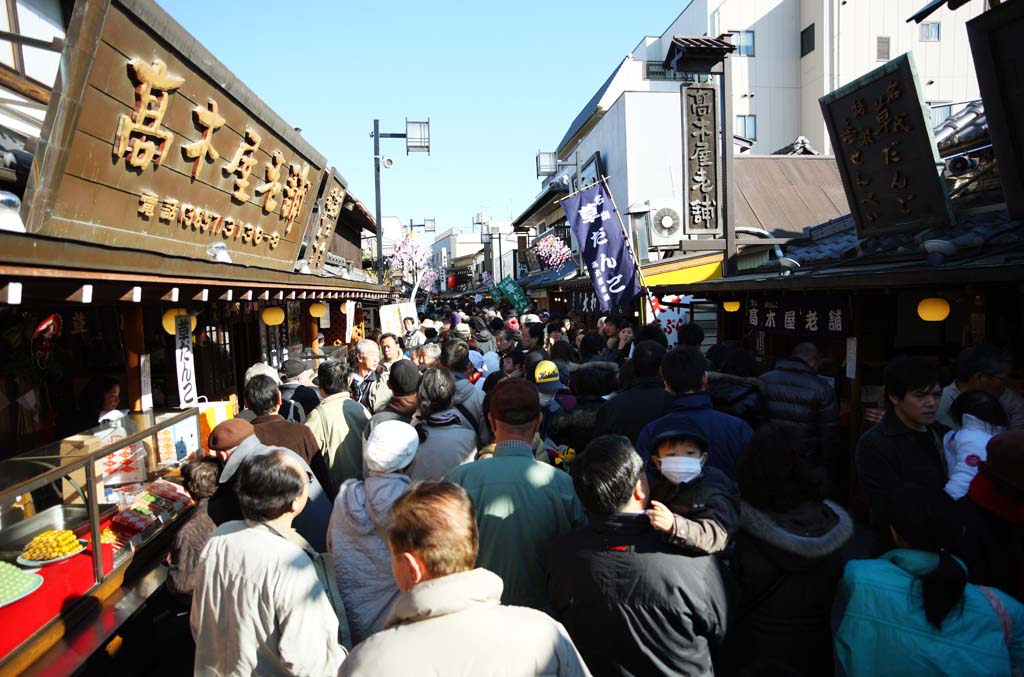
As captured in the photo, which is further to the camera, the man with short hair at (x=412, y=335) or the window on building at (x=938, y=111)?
the window on building at (x=938, y=111)

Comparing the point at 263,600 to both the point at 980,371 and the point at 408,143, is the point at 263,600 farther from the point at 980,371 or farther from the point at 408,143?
the point at 408,143

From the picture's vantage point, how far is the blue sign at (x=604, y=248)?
37.4 ft

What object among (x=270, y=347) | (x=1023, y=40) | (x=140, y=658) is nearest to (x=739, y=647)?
(x=140, y=658)

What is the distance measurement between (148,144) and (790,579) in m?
6.37

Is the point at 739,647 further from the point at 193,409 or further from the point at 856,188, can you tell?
the point at 856,188

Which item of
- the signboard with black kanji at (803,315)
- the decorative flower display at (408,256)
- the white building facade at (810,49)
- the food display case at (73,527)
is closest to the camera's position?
the food display case at (73,527)

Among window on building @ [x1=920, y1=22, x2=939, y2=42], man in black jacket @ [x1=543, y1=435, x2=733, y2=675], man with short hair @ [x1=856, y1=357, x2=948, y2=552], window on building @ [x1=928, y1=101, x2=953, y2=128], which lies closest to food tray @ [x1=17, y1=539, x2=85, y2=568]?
man in black jacket @ [x1=543, y1=435, x2=733, y2=675]

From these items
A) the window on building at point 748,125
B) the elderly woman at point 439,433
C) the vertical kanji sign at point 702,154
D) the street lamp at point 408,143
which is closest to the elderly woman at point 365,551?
the elderly woman at point 439,433

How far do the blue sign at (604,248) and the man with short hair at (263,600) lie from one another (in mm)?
9118

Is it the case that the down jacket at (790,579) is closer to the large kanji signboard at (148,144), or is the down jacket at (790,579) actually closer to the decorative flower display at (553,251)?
the large kanji signboard at (148,144)

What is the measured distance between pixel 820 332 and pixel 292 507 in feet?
23.0

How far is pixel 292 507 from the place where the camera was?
121 inches

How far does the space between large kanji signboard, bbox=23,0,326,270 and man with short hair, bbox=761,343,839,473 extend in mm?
5509

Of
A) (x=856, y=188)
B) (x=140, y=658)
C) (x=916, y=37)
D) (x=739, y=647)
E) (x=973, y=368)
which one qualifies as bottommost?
Answer: (x=140, y=658)
